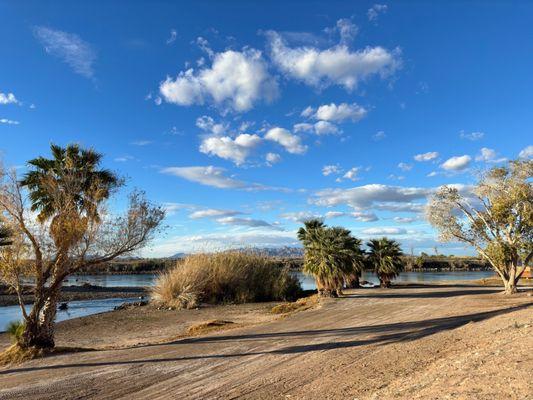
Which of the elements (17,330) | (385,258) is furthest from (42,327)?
(385,258)

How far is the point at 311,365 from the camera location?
9539 mm

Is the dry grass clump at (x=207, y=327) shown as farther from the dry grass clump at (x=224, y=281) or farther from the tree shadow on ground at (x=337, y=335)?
the dry grass clump at (x=224, y=281)

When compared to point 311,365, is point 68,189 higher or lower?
higher

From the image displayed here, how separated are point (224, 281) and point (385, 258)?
57.2 ft

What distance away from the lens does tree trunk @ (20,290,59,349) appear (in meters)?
12.1

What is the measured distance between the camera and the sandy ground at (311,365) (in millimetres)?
7211

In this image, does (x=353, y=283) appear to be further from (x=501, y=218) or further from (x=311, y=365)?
(x=311, y=365)

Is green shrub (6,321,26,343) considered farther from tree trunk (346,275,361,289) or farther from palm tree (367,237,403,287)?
palm tree (367,237,403,287)

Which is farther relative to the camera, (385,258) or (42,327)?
(385,258)

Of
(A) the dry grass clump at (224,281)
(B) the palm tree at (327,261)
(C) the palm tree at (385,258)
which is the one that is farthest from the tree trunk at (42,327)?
(C) the palm tree at (385,258)

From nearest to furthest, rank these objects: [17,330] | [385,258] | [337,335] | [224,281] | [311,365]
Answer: [311,365] < [17,330] < [337,335] < [224,281] < [385,258]

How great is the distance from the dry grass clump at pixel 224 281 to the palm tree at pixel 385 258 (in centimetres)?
991

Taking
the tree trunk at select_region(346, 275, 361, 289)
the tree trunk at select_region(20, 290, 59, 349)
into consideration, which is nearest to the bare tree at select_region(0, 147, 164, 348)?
the tree trunk at select_region(20, 290, 59, 349)

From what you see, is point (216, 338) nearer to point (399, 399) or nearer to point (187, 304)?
point (399, 399)
